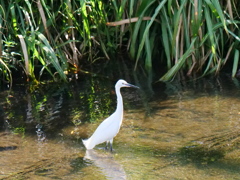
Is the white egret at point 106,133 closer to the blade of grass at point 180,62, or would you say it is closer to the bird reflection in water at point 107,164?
the bird reflection in water at point 107,164

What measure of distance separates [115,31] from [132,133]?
2.60m

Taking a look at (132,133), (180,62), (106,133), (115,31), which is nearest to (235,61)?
(180,62)

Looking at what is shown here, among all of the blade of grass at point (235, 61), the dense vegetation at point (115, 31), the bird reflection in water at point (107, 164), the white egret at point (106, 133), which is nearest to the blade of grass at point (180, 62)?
the dense vegetation at point (115, 31)

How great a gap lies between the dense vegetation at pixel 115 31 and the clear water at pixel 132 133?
13.5 inches

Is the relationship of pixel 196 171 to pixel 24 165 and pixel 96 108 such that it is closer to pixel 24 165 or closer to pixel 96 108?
pixel 24 165

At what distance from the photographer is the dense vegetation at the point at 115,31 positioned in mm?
5816

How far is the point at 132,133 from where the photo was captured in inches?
183

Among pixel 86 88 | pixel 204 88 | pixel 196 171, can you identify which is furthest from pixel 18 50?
pixel 196 171

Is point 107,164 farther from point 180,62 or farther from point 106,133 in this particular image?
point 180,62

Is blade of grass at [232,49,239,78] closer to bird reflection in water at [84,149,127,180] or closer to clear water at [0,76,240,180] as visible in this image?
clear water at [0,76,240,180]

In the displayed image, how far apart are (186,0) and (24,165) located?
286 cm

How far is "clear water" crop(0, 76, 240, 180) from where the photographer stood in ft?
12.7

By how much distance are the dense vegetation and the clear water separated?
34cm

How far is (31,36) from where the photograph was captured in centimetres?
576
